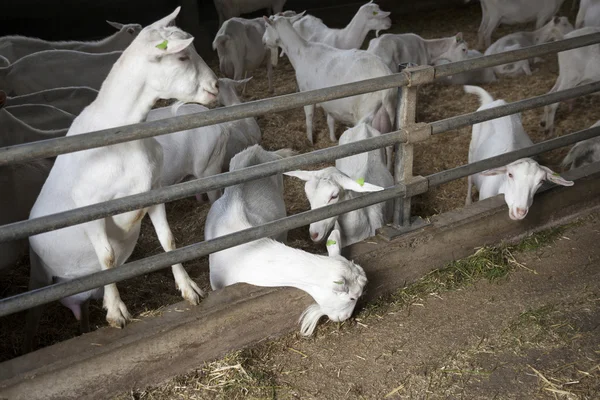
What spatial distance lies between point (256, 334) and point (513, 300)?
1.62 metres

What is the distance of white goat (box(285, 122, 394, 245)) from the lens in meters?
4.52

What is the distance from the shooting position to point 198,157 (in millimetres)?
5801

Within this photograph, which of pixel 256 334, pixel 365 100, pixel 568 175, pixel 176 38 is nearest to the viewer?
pixel 176 38

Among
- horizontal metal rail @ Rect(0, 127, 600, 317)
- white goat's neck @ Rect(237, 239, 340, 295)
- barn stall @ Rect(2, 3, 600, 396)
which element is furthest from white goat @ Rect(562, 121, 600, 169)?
white goat's neck @ Rect(237, 239, 340, 295)

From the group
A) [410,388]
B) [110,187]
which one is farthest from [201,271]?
[410,388]

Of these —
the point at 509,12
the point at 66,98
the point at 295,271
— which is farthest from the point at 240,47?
the point at 295,271

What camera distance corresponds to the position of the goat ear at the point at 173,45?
3.04 meters

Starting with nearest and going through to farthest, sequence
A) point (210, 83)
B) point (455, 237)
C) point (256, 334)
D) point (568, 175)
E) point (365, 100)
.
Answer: point (210, 83)
point (256, 334)
point (455, 237)
point (568, 175)
point (365, 100)

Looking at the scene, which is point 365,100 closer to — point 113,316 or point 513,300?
point 513,300

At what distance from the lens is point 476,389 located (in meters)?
3.26

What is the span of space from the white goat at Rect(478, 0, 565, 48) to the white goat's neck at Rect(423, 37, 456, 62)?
1.87 m

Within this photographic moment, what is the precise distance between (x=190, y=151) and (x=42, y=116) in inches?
61.9

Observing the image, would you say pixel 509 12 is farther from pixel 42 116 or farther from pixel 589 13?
pixel 42 116

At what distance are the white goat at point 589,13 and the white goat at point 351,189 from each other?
18.8 feet
